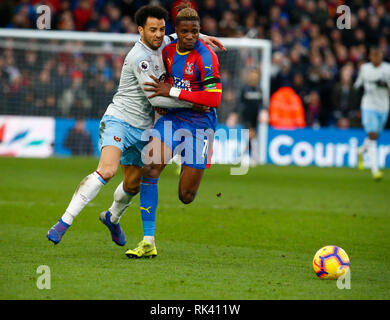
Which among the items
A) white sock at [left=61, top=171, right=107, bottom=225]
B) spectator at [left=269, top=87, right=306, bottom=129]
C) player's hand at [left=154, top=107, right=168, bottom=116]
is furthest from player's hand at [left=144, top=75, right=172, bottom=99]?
spectator at [left=269, top=87, right=306, bottom=129]

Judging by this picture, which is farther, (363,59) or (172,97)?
(363,59)

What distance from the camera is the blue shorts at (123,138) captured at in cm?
673

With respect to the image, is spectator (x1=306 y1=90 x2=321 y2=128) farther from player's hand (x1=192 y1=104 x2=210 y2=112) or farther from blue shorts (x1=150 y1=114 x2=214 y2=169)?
player's hand (x1=192 y1=104 x2=210 y2=112)

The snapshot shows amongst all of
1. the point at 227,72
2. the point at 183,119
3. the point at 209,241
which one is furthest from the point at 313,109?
the point at 183,119

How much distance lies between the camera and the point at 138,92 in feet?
22.8

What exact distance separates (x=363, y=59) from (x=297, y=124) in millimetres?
3629

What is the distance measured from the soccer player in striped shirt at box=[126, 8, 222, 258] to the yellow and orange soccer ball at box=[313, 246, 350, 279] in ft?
5.31

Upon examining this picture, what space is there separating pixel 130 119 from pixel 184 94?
0.60m

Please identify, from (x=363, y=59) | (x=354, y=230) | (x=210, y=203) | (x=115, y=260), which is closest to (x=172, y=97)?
(x=115, y=260)

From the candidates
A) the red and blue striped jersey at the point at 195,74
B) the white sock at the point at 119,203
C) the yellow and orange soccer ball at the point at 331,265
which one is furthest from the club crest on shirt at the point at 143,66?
the yellow and orange soccer ball at the point at 331,265

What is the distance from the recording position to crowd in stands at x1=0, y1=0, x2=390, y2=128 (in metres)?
18.9

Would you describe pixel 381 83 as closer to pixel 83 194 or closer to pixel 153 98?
pixel 153 98

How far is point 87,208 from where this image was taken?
10.3 m
